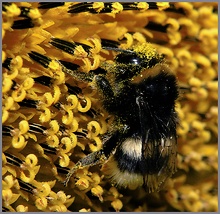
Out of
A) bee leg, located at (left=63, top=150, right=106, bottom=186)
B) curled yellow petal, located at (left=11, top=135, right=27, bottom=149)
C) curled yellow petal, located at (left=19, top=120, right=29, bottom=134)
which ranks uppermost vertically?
curled yellow petal, located at (left=19, top=120, right=29, bottom=134)

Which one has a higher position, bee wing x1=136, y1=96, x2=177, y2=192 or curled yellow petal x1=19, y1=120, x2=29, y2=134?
curled yellow petal x1=19, y1=120, x2=29, y2=134

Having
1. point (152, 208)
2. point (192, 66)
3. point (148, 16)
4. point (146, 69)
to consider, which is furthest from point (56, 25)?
point (152, 208)

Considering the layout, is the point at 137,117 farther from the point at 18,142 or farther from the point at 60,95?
the point at 18,142

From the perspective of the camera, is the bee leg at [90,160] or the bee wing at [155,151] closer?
the bee wing at [155,151]

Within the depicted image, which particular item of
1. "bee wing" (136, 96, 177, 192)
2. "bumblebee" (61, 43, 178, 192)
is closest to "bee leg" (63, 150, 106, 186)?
"bumblebee" (61, 43, 178, 192)

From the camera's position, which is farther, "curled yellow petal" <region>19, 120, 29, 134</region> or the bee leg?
the bee leg

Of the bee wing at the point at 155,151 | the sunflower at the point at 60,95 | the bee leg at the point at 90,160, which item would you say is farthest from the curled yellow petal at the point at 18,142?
the bee wing at the point at 155,151

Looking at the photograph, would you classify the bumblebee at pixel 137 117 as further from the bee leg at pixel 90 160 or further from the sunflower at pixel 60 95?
the sunflower at pixel 60 95

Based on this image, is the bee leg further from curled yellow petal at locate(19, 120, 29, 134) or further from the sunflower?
curled yellow petal at locate(19, 120, 29, 134)
